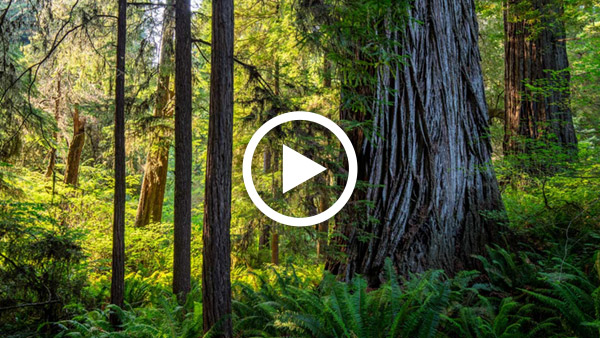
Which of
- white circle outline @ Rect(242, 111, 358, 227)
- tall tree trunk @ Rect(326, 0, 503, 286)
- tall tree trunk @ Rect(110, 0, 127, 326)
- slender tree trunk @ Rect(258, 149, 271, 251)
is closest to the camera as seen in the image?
Result: tall tree trunk @ Rect(326, 0, 503, 286)

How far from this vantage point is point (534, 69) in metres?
7.36

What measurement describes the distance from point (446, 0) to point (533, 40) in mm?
3399

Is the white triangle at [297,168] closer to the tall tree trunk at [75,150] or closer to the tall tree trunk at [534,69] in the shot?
the tall tree trunk at [534,69]

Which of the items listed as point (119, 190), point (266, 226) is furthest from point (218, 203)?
point (266, 226)

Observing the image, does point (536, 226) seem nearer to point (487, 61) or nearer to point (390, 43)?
point (390, 43)

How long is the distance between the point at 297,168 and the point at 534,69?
5416 mm

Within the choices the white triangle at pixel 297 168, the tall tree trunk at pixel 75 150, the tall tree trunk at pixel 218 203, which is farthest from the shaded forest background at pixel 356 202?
the tall tree trunk at pixel 75 150

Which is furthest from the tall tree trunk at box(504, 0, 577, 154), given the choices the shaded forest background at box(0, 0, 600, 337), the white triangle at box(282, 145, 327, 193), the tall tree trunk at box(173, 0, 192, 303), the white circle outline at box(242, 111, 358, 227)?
the tall tree trunk at box(173, 0, 192, 303)

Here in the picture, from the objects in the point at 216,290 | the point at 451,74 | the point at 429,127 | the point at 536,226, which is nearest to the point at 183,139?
the point at 216,290

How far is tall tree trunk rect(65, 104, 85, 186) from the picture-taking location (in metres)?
10.7

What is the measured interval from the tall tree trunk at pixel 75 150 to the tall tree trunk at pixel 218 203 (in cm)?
902

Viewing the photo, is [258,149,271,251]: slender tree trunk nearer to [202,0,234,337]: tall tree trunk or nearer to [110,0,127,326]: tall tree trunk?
[110,0,127,326]: tall tree trunk

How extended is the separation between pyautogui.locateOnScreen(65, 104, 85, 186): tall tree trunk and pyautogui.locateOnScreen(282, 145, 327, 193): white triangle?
8008 millimetres

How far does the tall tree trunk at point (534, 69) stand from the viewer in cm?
692
